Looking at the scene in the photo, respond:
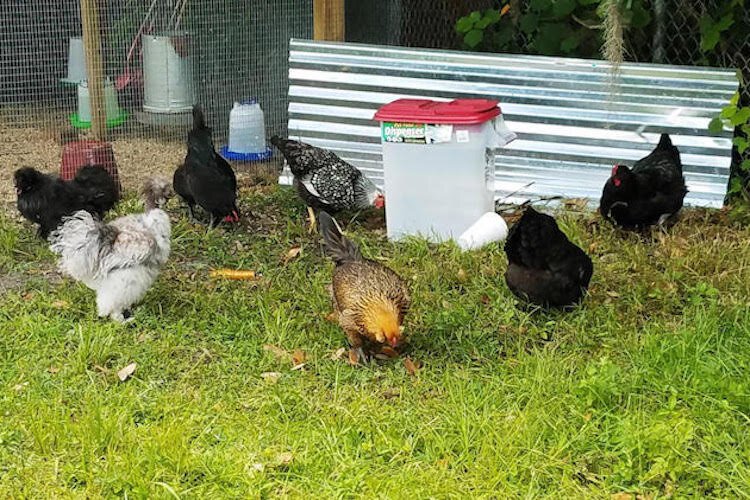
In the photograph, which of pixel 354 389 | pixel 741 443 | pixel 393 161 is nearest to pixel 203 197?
pixel 393 161

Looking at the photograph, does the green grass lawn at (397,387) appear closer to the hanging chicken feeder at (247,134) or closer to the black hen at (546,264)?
the black hen at (546,264)

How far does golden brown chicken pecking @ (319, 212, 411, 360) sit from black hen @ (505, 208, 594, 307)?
73 cm

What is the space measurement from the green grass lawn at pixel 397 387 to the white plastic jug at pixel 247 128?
6.31 feet

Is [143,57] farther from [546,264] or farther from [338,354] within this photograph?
[546,264]

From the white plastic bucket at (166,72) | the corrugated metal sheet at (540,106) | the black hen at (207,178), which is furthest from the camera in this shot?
the white plastic bucket at (166,72)

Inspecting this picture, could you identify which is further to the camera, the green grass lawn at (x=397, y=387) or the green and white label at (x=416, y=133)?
the green and white label at (x=416, y=133)

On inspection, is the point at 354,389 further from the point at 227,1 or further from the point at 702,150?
the point at 227,1

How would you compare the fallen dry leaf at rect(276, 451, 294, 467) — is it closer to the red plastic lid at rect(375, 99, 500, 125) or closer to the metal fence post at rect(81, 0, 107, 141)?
the red plastic lid at rect(375, 99, 500, 125)

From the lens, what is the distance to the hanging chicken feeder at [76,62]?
6895mm

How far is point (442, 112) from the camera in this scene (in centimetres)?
553

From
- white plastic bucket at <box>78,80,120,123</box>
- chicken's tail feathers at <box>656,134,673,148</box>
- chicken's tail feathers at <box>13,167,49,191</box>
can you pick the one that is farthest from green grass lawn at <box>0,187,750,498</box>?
white plastic bucket at <box>78,80,120,123</box>

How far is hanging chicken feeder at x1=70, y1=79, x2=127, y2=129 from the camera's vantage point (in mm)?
6895

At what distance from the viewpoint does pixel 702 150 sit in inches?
243

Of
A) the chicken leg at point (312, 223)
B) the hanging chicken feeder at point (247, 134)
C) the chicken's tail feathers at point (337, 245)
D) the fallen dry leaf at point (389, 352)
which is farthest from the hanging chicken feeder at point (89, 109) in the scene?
the fallen dry leaf at point (389, 352)
